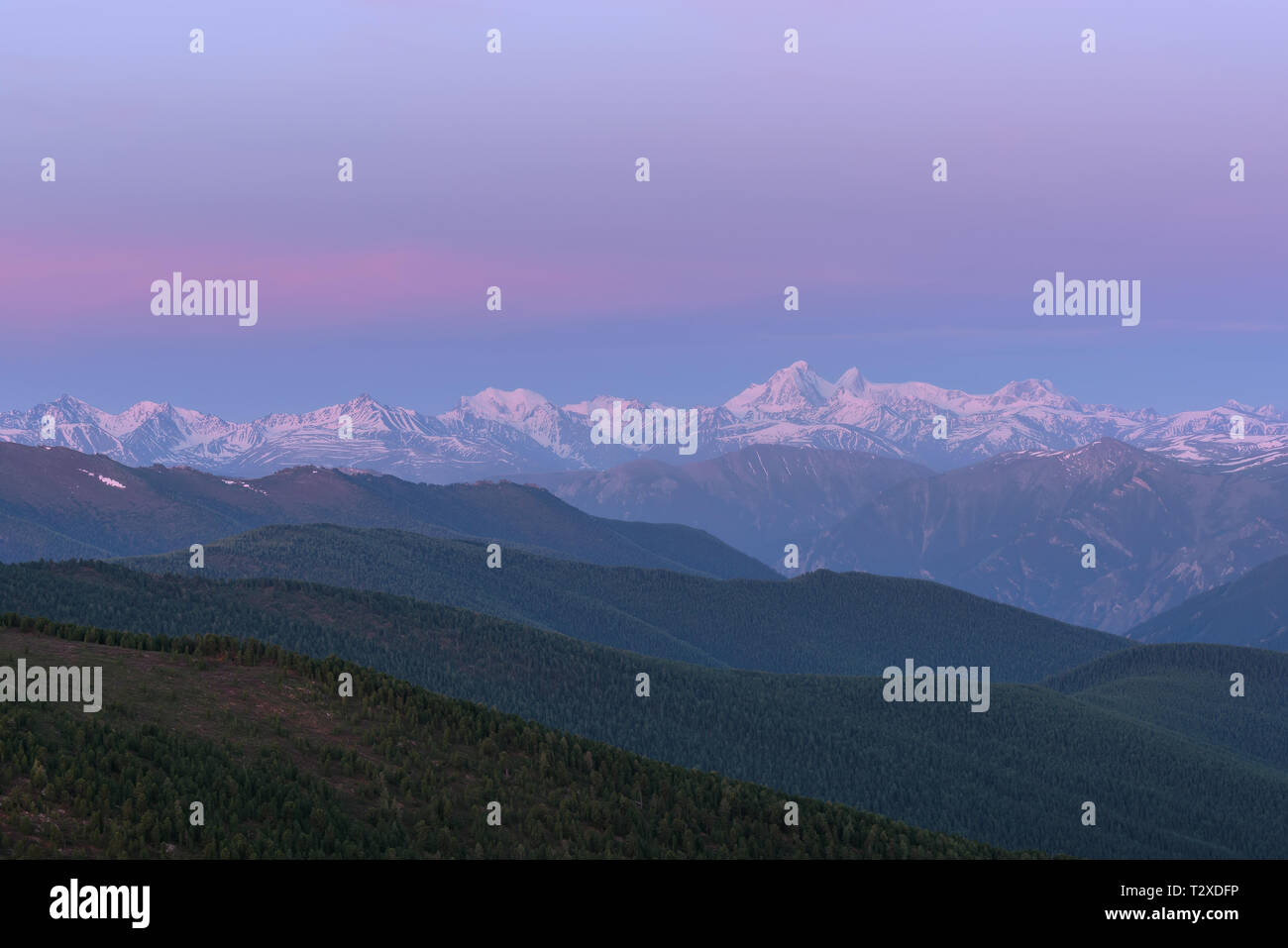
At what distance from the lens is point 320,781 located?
75.0 meters

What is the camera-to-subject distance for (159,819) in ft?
205

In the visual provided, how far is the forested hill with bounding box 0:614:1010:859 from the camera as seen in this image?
2478 inches

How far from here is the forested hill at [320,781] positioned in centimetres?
6294
